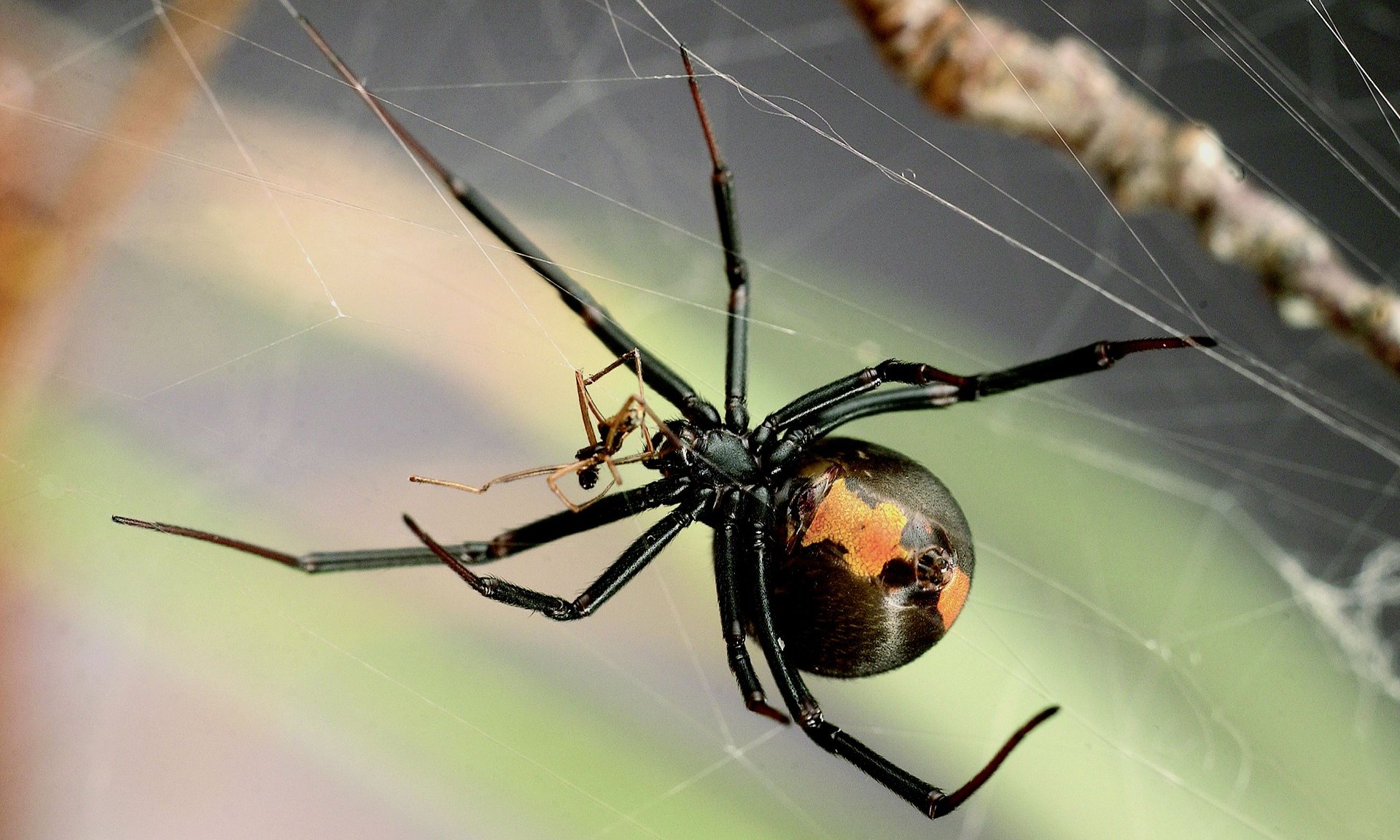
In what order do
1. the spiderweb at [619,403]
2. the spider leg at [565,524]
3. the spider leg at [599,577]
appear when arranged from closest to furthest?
1. the spider leg at [599,577]
2. the spider leg at [565,524]
3. the spiderweb at [619,403]

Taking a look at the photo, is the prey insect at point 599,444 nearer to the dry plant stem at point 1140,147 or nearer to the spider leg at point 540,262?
the spider leg at point 540,262

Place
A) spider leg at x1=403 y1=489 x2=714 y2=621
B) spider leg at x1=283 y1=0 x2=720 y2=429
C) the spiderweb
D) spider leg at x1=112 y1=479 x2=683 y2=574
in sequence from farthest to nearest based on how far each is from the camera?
1. the spiderweb
2. spider leg at x1=112 y1=479 x2=683 y2=574
3. spider leg at x1=403 y1=489 x2=714 y2=621
4. spider leg at x1=283 y1=0 x2=720 y2=429

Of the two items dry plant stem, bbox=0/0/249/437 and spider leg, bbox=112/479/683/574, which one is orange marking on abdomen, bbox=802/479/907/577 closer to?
spider leg, bbox=112/479/683/574

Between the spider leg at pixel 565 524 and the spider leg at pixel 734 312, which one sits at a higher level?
the spider leg at pixel 734 312

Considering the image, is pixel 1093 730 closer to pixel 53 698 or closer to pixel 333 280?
pixel 333 280

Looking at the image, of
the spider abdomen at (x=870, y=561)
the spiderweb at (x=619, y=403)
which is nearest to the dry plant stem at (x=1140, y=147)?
the spiderweb at (x=619, y=403)

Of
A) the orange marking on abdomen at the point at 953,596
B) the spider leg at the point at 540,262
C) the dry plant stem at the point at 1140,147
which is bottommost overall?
the orange marking on abdomen at the point at 953,596

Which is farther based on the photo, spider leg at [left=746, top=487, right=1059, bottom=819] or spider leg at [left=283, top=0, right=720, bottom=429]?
spider leg at [left=746, top=487, right=1059, bottom=819]

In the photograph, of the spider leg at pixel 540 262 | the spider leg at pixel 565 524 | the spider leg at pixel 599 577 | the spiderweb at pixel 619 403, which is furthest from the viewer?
the spiderweb at pixel 619 403

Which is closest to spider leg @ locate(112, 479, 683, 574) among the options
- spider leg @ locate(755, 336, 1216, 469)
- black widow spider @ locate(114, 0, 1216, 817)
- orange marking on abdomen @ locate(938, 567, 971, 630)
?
black widow spider @ locate(114, 0, 1216, 817)
